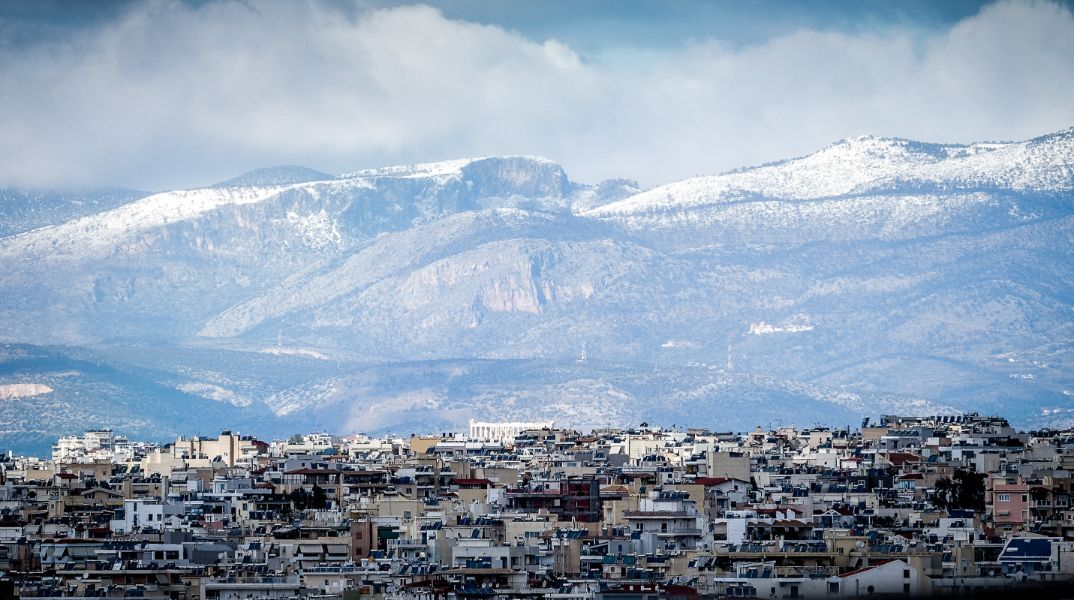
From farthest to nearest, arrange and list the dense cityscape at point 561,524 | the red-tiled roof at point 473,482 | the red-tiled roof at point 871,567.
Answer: the red-tiled roof at point 473,482 < the dense cityscape at point 561,524 < the red-tiled roof at point 871,567

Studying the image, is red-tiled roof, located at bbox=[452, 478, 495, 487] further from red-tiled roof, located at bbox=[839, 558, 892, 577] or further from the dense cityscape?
red-tiled roof, located at bbox=[839, 558, 892, 577]

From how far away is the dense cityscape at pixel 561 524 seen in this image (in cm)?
7000

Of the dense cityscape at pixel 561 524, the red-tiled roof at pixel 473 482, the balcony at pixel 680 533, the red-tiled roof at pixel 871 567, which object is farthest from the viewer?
the red-tiled roof at pixel 473 482

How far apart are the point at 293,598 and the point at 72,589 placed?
4.43 m

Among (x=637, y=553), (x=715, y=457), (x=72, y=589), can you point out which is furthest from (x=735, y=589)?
(x=715, y=457)

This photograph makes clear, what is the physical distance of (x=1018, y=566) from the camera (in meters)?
70.7

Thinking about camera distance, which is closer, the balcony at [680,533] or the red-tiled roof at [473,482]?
the balcony at [680,533]

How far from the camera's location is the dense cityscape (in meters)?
70.0

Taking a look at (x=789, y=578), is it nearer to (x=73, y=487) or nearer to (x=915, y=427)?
(x=73, y=487)

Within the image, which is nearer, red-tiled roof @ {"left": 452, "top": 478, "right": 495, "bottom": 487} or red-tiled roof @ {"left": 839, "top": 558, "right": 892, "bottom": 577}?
red-tiled roof @ {"left": 839, "top": 558, "right": 892, "bottom": 577}

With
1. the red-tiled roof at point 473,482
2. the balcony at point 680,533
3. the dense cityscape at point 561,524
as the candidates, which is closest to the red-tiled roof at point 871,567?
the dense cityscape at point 561,524

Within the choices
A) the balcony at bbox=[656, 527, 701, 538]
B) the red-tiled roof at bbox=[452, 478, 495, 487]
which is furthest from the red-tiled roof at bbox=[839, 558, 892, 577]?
the red-tiled roof at bbox=[452, 478, 495, 487]

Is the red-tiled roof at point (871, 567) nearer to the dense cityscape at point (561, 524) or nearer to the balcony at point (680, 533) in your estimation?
the dense cityscape at point (561, 524)

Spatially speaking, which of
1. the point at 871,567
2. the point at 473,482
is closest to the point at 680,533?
the point at 871,567
